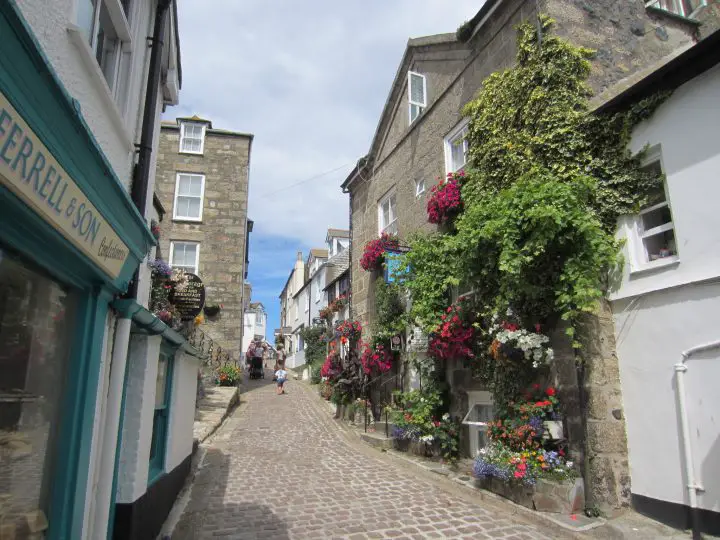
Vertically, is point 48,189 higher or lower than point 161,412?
higher

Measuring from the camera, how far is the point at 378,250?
40.9 feet

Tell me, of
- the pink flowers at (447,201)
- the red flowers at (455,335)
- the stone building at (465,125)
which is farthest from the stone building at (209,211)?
the red flowers at (455,335)

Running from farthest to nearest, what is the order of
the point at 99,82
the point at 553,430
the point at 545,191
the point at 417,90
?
the point at 417,90
the point at 545,191
the point at 553,430
the point at 99,82

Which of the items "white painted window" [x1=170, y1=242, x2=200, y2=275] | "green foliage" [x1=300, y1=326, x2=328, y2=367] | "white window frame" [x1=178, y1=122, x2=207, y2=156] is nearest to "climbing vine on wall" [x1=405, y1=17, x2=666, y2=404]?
"white painted window" [x1=170, y1=242, x2=200, y2=275]

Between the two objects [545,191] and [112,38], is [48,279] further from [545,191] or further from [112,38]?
[545,191]

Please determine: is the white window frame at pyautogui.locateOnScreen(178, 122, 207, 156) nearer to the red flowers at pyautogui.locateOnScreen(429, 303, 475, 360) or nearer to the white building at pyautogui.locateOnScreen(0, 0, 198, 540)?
the red flowers at pyautogui.locateOnScreen(429, 303, 475, 360)

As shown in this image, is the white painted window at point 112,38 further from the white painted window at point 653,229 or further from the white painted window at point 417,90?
the white painted window at point 417,90

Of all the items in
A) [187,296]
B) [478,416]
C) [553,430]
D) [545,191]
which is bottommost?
[478,416]

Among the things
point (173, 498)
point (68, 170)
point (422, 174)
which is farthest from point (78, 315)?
point (422, 174)

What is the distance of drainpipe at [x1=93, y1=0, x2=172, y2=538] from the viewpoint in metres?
3.62

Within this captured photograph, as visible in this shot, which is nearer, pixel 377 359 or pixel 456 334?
pixel 456 334

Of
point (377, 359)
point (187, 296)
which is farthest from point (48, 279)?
point (377, 359)

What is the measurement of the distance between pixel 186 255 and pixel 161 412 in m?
14.5

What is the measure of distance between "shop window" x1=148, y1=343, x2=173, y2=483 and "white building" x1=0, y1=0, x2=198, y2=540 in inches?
25.4
